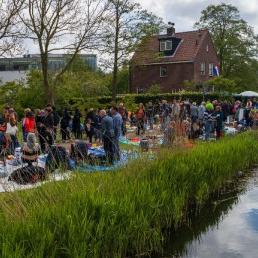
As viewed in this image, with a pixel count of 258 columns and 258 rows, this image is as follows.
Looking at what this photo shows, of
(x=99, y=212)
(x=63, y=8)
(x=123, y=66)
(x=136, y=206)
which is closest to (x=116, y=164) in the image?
(x=136, y=206)

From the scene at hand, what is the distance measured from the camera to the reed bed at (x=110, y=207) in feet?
14.4

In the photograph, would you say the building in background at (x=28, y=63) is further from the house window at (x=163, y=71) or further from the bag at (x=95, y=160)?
the bag at (x=95, y=160)

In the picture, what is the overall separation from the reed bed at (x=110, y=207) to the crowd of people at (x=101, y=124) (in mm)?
1217

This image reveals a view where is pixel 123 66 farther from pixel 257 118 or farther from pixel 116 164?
pixel 116 164

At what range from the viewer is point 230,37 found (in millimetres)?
50062

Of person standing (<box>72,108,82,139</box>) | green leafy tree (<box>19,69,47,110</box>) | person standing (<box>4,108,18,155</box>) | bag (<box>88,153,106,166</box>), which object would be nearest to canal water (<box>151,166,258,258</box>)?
bag (<box>88,153,106,166</box>)

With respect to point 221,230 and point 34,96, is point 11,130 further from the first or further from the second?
point 34,96

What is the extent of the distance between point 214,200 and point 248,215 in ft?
3.34

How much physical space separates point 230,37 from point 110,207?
4818 cm

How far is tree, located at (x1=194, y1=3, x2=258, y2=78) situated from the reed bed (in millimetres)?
43681

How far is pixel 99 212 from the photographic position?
5.13 meters

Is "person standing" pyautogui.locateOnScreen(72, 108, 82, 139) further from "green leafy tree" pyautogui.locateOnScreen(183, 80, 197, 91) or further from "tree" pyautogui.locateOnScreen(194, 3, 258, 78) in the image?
"tree" pyautogui.locateOnScreen(194, 3, 258, 78)

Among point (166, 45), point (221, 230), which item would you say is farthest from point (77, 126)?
point (166, 45)

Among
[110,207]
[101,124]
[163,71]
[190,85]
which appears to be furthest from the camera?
[163,71]
